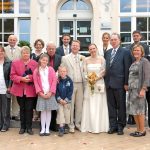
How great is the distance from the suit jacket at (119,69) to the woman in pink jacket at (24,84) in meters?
1.49

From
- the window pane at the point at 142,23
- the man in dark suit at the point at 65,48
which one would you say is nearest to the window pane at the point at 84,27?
the window pane at the point at 142,23

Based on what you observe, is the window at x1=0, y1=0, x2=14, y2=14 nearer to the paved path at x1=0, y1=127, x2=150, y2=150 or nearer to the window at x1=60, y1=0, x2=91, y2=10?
the window at x1=60, y1=0, x2=91, y2=10

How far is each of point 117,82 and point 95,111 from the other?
76cm

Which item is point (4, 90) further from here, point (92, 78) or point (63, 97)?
point (92, 78)

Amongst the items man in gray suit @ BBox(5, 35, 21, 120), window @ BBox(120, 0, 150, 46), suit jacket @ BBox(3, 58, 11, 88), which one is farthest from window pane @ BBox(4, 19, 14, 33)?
suit jacket @ BBox(3, 58, 11, 88)

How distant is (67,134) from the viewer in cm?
868

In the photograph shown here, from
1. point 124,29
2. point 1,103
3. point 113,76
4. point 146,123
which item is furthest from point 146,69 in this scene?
point 124,29

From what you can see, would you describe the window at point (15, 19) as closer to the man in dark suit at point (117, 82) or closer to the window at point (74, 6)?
the window at point (74, 6)

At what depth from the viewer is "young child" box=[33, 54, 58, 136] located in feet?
27.9

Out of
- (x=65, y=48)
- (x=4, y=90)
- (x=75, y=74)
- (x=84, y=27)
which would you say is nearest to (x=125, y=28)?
(x=84, y=27)

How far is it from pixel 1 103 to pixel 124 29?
27.0 ft

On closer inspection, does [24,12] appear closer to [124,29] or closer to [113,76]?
[124,29]

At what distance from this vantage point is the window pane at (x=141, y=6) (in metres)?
16.2

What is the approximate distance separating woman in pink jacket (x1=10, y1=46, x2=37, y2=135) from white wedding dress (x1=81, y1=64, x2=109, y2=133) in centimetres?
106
